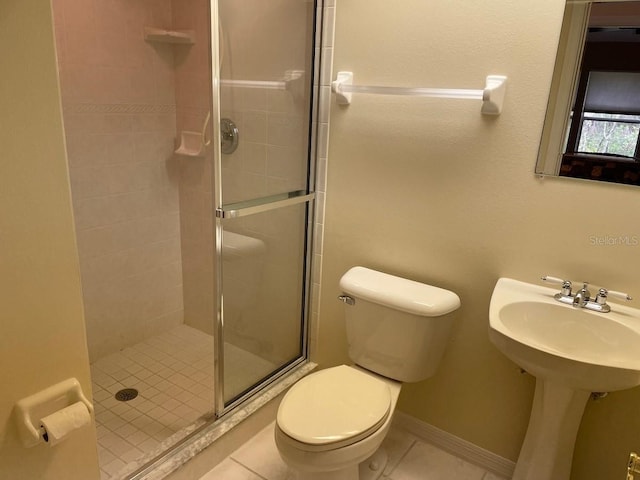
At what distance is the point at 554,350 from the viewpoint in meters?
1.33

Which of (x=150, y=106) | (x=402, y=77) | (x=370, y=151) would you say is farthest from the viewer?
(x=150, y=106)

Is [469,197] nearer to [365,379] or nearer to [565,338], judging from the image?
[565,338]

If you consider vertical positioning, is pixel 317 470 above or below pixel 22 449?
below

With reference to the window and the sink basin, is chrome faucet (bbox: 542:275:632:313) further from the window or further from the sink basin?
the window

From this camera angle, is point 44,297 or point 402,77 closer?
point 44,297

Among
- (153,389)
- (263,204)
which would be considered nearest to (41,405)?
(263,204)

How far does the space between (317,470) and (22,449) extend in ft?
2.72

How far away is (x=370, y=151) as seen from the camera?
1.93 metres

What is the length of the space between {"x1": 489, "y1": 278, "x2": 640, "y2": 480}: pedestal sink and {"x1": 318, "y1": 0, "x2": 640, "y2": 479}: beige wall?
132 millimetres

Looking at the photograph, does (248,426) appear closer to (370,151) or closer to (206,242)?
(206,242)

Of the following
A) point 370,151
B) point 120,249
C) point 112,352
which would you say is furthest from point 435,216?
point 112,352

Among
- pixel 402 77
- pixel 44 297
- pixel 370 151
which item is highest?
pixel 402 77

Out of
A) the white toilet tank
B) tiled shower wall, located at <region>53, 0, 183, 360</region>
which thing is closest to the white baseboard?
the white toilet tank

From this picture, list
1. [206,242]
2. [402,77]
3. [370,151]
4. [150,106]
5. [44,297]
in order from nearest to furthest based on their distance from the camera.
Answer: [44,297] → [402,77] → [370,151] → [150,106] → [206,242]
